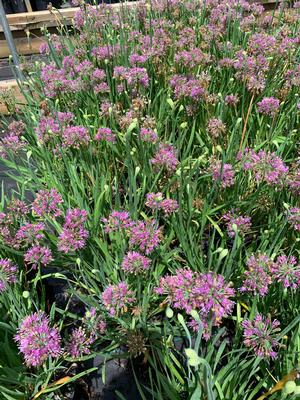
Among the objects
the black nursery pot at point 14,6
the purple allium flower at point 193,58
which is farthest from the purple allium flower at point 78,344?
the black nursery pot at point 14,6

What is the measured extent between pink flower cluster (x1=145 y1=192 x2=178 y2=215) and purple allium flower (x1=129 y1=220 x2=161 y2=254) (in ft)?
0.38

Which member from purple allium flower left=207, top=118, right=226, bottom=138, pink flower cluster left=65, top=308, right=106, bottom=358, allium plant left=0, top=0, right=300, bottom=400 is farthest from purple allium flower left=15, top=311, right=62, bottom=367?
purple allium flower left=207, top=118, right=226, bottom=138

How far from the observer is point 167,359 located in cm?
120

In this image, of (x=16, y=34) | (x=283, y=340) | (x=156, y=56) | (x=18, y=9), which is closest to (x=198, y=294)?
(x=283, y=340)

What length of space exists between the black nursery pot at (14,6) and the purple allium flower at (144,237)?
664cm

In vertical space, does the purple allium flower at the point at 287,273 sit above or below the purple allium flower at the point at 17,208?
below

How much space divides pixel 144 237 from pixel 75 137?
675 mm

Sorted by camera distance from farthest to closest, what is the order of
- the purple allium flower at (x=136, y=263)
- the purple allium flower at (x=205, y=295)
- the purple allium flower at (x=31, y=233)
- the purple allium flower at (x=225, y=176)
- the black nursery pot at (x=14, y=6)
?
1. the black nursery pot at (x=14, y=6)
2. the purple allium flower at (x=225, y=176)
3. the purple allium flower at (x=31, y=233)
4. the purple allium flower at (x=136, y=263)
5. the purple allium flower at (x=205, y=295)

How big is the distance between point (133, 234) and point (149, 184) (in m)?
0.52

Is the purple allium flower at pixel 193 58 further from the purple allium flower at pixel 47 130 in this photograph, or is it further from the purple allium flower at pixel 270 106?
the purple allium flower at pixel 47 130

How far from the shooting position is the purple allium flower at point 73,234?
49.8 inches

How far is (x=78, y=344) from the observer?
4.18 ft

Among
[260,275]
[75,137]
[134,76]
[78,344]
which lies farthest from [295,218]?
[134,76]

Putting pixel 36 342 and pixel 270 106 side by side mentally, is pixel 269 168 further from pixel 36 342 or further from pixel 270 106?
pixel 36 342
